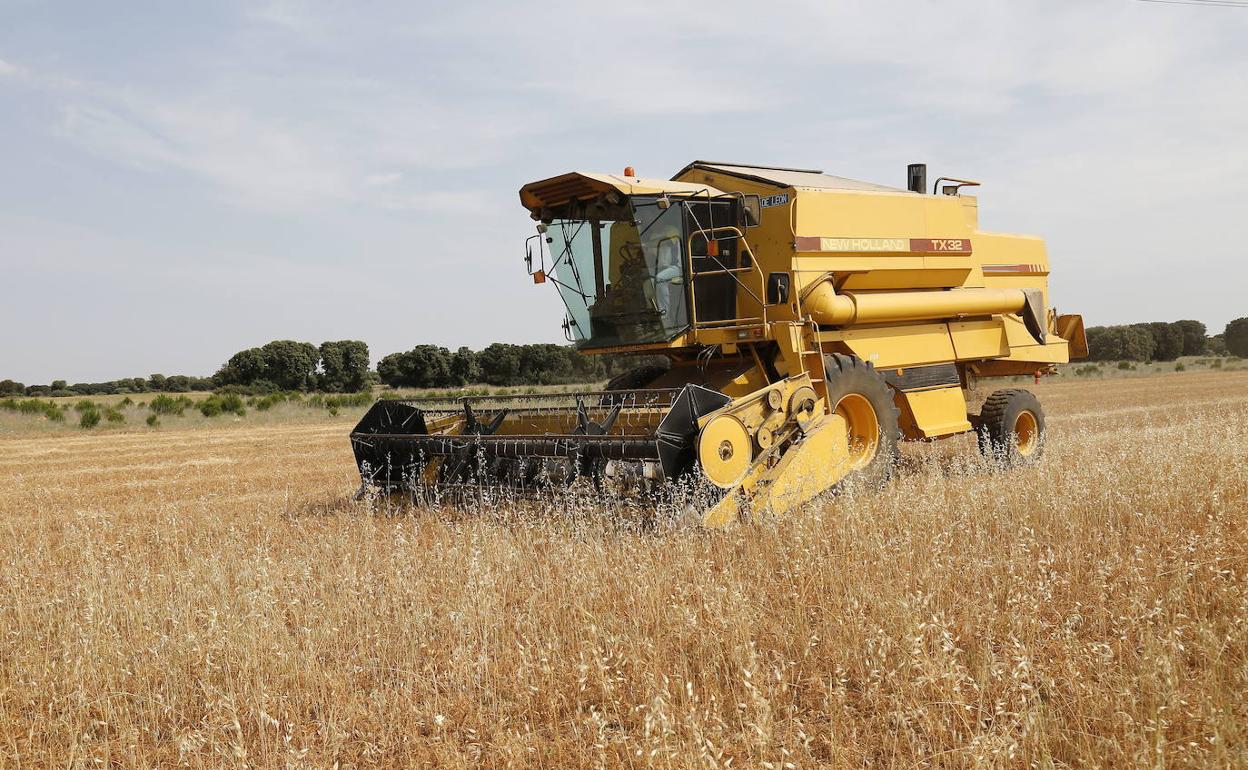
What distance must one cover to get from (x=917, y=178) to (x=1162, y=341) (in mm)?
59101

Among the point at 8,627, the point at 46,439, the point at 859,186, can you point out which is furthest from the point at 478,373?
the point at 8,627

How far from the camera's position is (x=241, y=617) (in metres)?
4.27

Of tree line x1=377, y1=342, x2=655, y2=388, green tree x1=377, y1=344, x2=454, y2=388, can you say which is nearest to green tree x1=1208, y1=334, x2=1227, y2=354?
tree line x1=377, y1=342, x2=655, y2=388

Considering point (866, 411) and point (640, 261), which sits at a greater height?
point (640, 261)

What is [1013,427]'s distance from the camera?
1006 centimetres

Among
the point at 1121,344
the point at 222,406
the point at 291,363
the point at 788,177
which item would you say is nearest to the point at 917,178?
the point at 788,177

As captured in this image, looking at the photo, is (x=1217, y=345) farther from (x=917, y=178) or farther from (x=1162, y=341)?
(x=917, y=178)

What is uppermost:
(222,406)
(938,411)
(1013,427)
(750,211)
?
(750,211)

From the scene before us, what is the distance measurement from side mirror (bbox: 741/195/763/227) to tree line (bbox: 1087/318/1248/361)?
178 ft

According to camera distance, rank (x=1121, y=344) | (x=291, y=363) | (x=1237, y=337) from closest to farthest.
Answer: (x=291, y=363), (x=1237, y=337), (x=1121, y=344)

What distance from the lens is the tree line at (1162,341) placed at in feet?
186

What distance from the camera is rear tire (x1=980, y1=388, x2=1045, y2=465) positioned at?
9789 millimetres

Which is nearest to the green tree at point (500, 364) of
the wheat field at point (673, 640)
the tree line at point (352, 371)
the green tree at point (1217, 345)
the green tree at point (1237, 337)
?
the tree line at point (352, 371)

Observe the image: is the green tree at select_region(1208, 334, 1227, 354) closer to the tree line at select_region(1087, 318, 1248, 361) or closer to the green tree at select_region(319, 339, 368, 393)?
the tree line at select_region(1087, 318, 1248, 361)
